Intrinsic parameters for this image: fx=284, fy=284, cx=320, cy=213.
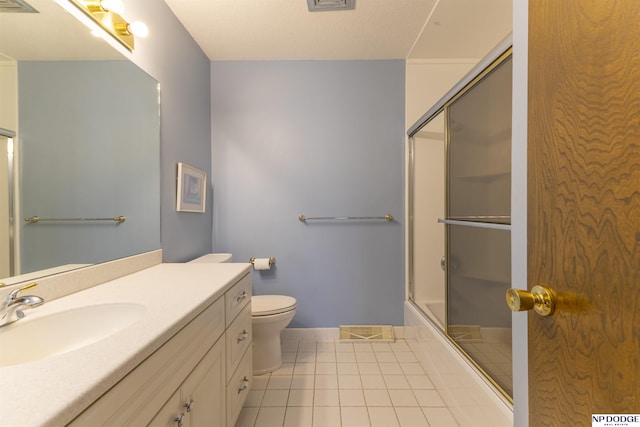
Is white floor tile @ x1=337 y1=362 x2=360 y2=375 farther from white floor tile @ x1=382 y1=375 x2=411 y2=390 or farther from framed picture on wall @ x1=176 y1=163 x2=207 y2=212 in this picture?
framed picture on wall @ x1=176 y1=163 x2=207 y2=212

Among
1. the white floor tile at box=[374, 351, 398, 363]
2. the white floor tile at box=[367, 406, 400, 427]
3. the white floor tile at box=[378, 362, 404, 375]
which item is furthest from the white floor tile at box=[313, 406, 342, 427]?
the white floor tile at box=[374, 351, 398, 363]

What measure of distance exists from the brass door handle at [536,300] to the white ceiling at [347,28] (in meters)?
1.84

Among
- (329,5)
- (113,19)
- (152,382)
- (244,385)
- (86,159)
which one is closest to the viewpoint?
(152,382)

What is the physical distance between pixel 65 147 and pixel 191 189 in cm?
92

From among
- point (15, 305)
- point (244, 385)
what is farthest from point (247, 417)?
point (15, 305)

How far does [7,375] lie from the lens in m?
0.52

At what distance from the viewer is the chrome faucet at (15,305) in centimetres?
76

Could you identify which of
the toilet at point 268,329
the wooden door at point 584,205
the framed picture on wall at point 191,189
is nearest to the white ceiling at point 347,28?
the framed picture on wall at point 191,189

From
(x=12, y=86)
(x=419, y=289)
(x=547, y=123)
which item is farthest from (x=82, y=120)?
(x=419, y=289)

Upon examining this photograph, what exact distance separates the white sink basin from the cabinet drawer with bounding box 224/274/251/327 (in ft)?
1.23

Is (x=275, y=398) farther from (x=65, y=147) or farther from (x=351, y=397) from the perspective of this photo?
(x=65, y=147)

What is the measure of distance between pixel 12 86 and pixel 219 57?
1.73 metres
